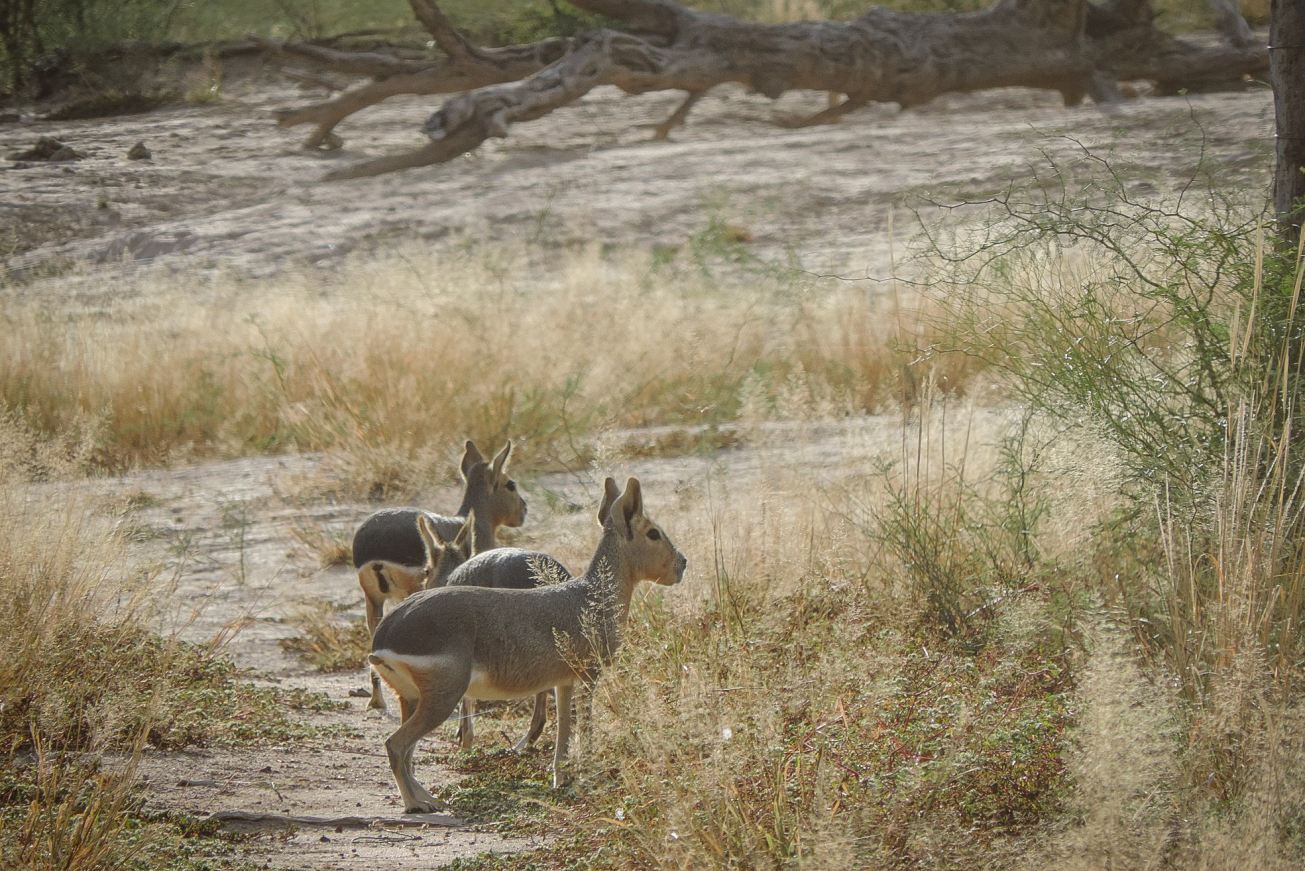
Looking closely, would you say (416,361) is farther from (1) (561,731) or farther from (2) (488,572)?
(1) (561,731)

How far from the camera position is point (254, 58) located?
12.9 meters

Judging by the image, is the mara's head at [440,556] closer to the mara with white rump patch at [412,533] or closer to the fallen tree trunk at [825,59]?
the mara with white rump patch at [412,533]

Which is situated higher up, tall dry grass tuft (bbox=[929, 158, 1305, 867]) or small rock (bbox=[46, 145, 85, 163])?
small rock (bbox=[46, 145, 85, 163])

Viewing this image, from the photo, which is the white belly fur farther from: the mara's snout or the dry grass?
the mara's snout

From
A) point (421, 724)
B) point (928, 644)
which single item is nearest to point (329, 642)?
point (421, 724)

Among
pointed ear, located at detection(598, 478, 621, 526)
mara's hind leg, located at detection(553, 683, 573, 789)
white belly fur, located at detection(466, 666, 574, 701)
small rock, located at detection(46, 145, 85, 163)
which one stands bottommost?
mara's hind leg, located at detection(553, 683, 573, 789)

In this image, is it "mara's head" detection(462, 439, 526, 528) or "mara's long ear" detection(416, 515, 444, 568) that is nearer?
"mara's long ear" detection(416, 515, 444, 568)

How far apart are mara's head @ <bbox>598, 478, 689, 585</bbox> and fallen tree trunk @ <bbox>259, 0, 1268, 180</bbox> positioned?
10.9 meters

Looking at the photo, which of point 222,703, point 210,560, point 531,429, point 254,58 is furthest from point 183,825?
point 254,58

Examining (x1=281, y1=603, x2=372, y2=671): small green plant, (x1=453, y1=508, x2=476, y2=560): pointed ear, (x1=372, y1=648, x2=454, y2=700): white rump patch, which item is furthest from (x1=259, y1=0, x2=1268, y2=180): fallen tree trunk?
(x1=372, y1=648, x2=454, y2=700): white rump patch

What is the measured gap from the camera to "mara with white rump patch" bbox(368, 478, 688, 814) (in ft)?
13.7

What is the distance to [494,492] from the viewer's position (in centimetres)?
611

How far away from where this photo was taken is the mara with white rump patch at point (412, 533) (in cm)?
587

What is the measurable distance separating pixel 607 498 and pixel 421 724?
124 cm
